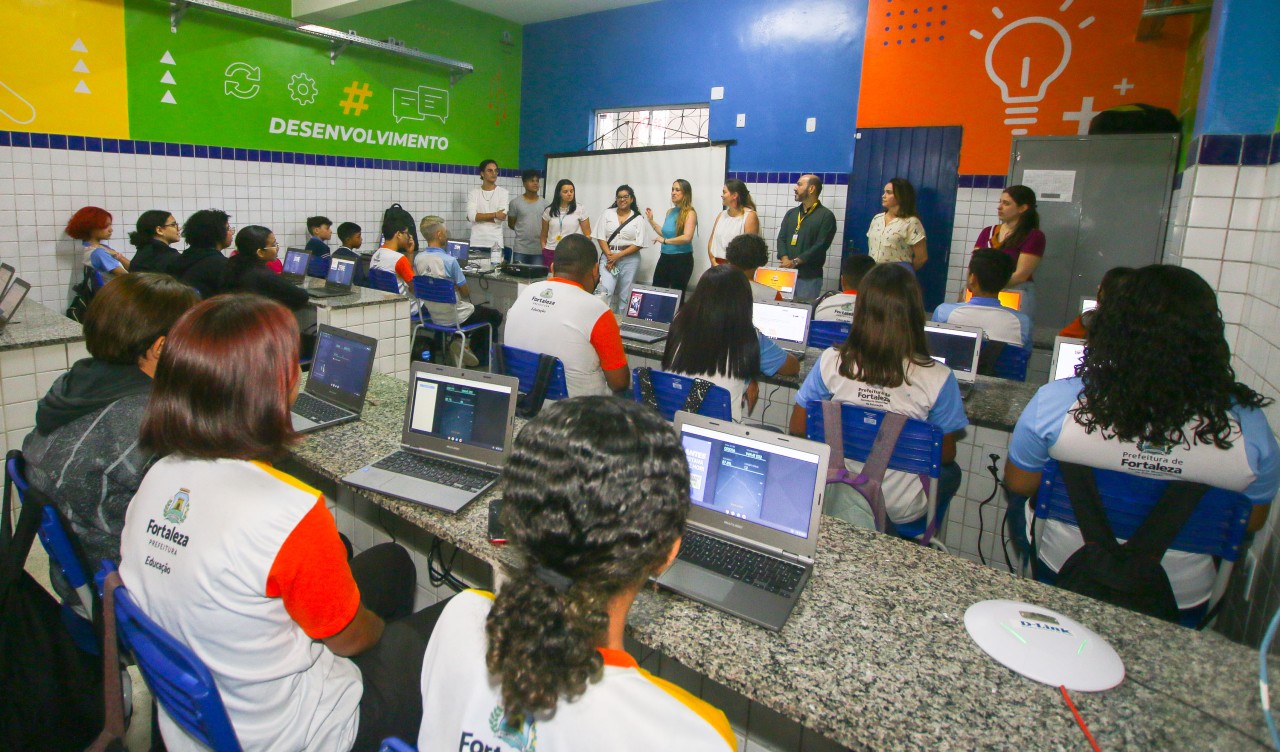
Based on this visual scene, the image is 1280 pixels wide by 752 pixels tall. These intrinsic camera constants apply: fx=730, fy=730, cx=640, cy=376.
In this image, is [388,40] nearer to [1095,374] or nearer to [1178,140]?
[1178,140]

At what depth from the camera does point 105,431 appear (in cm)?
168

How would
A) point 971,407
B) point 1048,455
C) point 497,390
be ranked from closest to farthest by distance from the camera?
point 1048,455
point 497,390
point 971,407

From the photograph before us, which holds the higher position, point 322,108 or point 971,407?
point 322,108

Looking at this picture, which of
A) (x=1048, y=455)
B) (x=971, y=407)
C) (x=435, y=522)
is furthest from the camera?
(x=971, y=407)

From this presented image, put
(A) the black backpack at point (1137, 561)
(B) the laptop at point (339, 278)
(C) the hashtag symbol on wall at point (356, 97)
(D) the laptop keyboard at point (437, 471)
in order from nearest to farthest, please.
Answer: (A) the black backpack at point (1137, 561), (D) the laptop keyboard at point (437, 471), (B) the laptop at point (339, 278), (C) the hashtag symbol on wall at point (356, 97)

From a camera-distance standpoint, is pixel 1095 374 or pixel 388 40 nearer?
pixel 1095 374

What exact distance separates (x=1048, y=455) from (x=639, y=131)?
275 inches

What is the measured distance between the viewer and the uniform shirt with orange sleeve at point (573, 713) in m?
0.81

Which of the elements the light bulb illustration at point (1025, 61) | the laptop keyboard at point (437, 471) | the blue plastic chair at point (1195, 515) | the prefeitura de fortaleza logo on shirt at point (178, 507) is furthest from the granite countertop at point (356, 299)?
the light bulb illustration at point (1025, 61)

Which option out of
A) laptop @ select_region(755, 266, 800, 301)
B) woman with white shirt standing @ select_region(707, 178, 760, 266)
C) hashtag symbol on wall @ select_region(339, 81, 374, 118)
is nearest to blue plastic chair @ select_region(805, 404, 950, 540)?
laptop @ select_region(755, 266, 800, 301)

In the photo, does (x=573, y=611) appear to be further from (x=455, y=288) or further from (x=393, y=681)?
(x=455, y=288)

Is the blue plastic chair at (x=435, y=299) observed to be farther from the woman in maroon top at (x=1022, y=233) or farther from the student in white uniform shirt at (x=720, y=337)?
the woman in maroon top at (x=1022, y=233)

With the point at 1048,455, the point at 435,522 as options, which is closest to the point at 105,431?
the point at 435,522

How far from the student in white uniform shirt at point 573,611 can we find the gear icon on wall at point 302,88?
712cm
